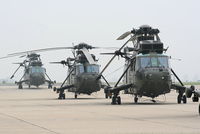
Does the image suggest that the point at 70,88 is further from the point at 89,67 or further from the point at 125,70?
the point at 125,70

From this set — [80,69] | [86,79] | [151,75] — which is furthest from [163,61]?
[80,69]

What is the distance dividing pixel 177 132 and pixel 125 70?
1892 cm

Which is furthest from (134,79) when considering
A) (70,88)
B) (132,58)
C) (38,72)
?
(38,72)

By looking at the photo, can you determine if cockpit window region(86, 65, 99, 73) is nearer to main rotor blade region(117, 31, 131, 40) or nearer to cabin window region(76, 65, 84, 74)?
cabin window region(76, 65, 84, 74)

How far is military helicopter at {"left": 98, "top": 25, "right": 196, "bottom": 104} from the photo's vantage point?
29.5 meters

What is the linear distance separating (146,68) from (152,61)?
1.78ft

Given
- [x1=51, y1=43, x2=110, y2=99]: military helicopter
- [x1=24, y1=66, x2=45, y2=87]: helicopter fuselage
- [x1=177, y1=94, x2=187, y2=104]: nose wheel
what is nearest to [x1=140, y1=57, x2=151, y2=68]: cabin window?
[x1=177, y1=94, x2=187, y2=104]: nose wheel

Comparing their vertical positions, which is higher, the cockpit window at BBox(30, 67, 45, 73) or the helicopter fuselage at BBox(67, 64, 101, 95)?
the cockpit window at BBox(30, 67, 45, 73)

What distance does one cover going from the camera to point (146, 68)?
98.5ft

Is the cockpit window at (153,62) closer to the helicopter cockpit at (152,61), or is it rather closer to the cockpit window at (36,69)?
the helicopter cockpit at (152,61)

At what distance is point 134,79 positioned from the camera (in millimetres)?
31172

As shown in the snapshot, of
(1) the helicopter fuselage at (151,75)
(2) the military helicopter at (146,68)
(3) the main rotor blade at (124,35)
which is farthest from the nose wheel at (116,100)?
(3) the main rotor blade at (124,35)

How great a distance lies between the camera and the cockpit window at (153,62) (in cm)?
3008

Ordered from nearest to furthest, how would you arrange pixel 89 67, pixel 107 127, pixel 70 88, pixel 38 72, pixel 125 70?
pixel 107 127 → pixel 125 70 → pixel 89 67 → pixel 70 88 → pixel 38 72
